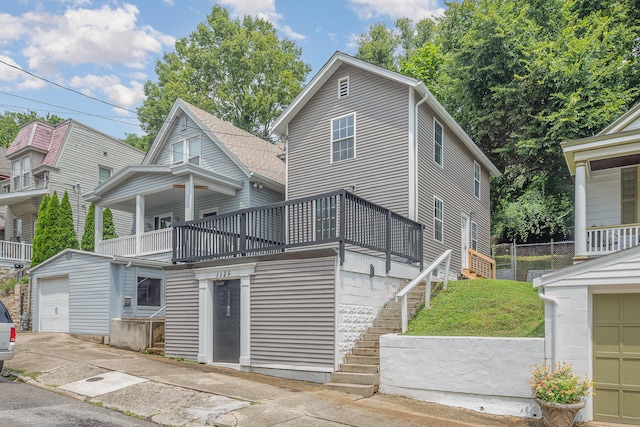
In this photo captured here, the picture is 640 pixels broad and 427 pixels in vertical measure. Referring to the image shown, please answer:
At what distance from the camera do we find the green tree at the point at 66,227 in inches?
968

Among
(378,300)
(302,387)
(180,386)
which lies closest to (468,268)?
(378,300)

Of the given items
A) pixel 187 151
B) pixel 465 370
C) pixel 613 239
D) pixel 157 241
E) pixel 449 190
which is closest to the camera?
pixel 465 370

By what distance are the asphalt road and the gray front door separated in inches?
140

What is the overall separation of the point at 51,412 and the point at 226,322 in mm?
4530

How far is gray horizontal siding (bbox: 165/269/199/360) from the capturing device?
12.5 metres

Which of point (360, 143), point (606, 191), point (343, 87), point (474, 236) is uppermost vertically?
point (343, 87)

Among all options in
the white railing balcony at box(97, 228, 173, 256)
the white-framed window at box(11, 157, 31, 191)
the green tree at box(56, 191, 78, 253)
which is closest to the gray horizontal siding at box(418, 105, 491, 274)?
the white railing balcony at box(97, 228, 173, 256)

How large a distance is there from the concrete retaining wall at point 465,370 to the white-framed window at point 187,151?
14032 mm

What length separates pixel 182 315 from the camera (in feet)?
41.8

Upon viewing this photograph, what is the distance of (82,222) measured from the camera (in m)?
28.5

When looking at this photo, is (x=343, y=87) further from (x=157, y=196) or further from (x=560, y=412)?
(x=560, y=412)

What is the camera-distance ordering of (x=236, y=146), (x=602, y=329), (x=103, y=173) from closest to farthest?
(x=602, y=329) → (x=236, y=146) → (x=103, y=173)

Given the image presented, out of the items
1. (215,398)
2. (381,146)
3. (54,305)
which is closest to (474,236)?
(381,146)

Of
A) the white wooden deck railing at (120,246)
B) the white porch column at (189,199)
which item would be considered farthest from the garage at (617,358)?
the white wooden deck railing at (120,246)
